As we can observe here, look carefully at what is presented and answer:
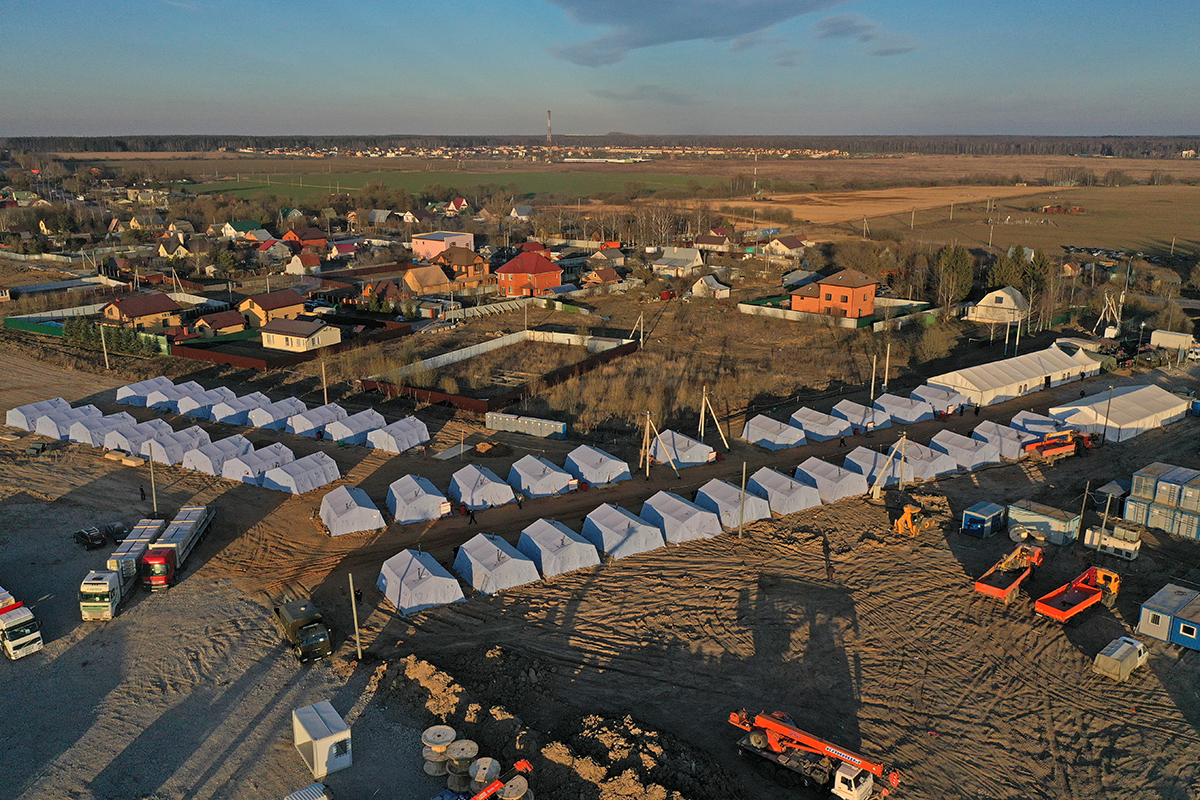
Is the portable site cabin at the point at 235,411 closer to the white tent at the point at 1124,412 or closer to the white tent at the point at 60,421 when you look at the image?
the white tent at the point at 60,421

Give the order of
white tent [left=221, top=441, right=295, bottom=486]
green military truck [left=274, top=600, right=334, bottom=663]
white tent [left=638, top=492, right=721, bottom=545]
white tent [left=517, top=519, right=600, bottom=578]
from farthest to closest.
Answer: white tent [left=221, top=441, right=295, bottom=486], white tent [left=638, top=492, right=721, bottom=545], white tent [left=517, top=519, right=600, bottom=578], green military truck [left=274, top=600, right=334, bottom=663]

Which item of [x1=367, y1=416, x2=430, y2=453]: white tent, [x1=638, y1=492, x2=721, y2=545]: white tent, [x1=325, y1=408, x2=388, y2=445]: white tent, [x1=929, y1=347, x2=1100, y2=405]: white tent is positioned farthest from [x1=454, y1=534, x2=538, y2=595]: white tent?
[x1=929, y1=347, x2=1100, y2=405]: white tent

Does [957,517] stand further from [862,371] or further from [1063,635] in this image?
[862,371]

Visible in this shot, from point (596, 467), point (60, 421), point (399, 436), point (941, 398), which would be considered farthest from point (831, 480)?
point (60, 421)

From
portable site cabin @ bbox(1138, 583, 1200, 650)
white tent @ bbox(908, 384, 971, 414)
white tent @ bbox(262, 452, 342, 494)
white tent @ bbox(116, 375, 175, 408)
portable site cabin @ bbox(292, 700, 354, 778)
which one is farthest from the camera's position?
white tent @ bbox(116, 375, 175, 408)

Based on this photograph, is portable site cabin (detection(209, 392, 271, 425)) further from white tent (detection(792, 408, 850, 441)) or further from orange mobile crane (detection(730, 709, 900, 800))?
orange mobile crane (detection(730, 709, 900, 800))

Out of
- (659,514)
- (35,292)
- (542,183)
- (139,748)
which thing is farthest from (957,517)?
(542,183)

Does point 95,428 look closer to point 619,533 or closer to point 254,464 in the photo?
point 254,464
